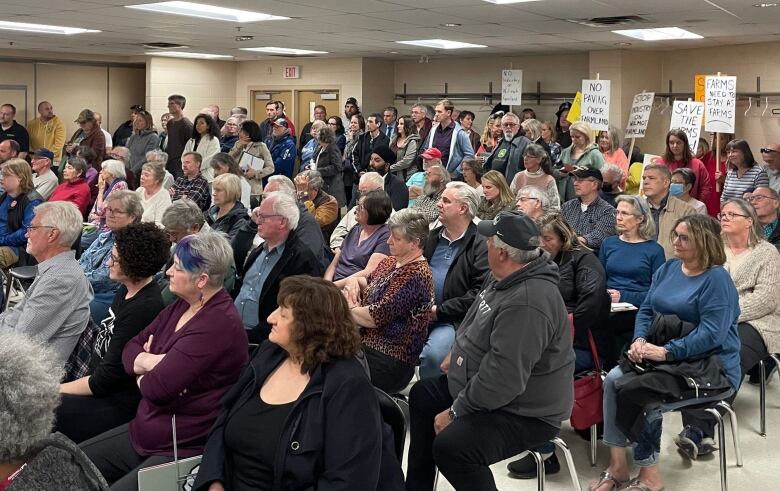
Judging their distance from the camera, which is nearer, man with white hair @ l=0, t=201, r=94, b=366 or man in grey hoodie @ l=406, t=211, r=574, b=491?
man in grey hoodie @ l=406, t=211, r=574, b=491

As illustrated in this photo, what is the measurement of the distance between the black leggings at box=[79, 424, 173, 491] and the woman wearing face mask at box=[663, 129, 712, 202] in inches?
235

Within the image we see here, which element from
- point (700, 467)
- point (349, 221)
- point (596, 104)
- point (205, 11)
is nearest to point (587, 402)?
point (700, 467)

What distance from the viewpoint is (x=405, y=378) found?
405 cm

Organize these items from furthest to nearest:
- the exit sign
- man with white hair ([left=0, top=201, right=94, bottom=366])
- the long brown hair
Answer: the exit sign → man with white hair ([left=0, top=201, right=94, bottom=366]) → the long brown hair

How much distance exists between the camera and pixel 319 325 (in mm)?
2664

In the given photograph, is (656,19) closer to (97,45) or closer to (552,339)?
(552,339)

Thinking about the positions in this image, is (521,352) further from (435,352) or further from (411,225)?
(435,352)

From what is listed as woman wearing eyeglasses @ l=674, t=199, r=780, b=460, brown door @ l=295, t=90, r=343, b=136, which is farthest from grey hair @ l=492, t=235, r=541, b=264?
brown door @ l=295, t=90, r=343, b=136

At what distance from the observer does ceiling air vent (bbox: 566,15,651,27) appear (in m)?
8.80

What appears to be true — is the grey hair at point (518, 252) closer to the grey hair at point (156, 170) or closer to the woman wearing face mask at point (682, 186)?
the woman wearing face mask at point (682, 186)

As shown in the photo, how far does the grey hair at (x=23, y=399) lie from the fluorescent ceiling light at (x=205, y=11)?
22.6 feet

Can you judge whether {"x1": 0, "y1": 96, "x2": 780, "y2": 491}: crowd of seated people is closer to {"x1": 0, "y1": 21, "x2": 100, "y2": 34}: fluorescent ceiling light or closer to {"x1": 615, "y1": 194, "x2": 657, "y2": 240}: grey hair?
{"x1": 615, "y1": 194, "x2": 657, "y2": 240}: grey hair

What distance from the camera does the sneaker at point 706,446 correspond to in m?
4.36

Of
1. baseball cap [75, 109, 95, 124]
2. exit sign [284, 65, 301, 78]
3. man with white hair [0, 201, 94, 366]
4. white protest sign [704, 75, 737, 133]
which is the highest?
exit sign [284, 65, 301, 78]
